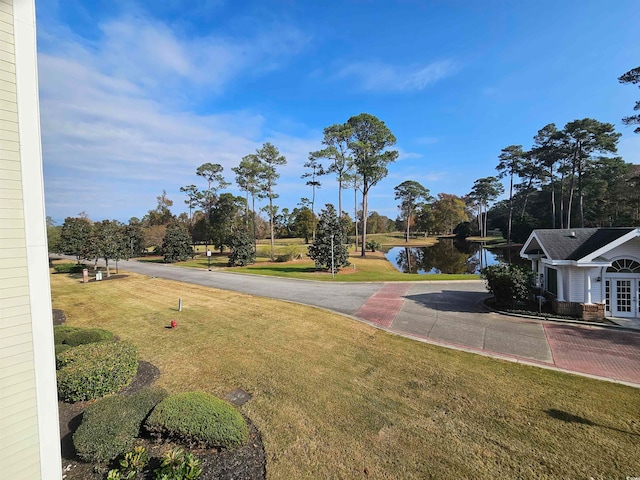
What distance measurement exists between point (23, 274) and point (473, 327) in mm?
12813

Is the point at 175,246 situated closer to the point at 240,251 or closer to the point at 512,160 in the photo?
the point at 240,251

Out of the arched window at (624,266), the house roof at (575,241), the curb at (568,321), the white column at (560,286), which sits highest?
the house roof at (575,241)

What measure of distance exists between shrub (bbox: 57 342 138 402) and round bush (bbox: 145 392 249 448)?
7.55 feet

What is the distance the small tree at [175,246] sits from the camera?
39250 millimetres

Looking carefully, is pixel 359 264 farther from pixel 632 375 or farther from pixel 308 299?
pixel 632 375

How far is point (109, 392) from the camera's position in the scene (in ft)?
21.8

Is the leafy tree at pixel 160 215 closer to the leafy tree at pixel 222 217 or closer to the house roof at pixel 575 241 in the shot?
the leafy tree at pixel 222 217

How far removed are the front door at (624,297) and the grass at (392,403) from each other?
726 cm

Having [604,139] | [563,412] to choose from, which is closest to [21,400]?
[563,412]

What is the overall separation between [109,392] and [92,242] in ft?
74.8

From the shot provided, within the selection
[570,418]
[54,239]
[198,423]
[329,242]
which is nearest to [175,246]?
[54,239]

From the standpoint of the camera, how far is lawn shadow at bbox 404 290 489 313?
13.9 meters

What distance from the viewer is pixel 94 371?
253 inches

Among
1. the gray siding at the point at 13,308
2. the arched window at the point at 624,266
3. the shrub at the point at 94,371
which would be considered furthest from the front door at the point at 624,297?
the gray siding at the point at 13,308
